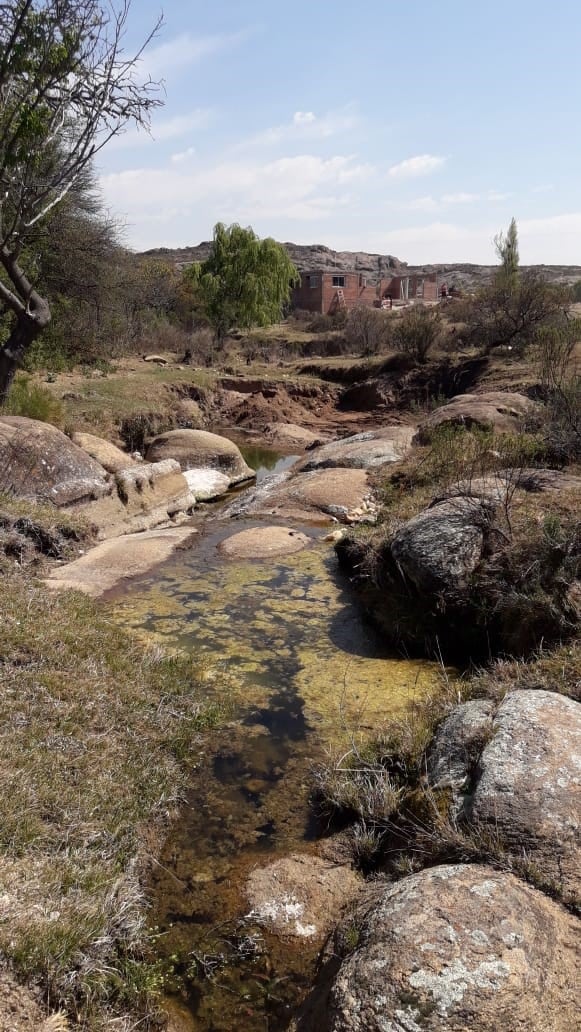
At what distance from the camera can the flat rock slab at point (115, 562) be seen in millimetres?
6832

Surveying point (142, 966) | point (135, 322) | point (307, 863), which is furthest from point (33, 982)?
point (135, 322)

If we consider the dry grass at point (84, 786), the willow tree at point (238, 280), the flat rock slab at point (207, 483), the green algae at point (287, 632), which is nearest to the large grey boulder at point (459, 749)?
the green algae at point (287, 632)

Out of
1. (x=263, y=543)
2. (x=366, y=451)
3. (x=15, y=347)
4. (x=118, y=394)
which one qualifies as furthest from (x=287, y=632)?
(x=118, y=394)

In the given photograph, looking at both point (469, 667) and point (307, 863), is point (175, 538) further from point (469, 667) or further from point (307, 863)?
point (307, 863)

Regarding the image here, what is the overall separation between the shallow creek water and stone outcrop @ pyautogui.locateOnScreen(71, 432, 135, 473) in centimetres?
298

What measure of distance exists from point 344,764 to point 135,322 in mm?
25993

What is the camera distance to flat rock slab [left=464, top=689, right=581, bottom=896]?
2.62 m

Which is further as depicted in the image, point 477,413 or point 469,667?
point 477,413

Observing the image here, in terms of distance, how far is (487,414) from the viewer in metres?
11.5

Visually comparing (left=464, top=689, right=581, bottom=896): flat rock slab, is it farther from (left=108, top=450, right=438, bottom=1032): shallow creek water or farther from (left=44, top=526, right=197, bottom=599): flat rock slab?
(left=44, top=526, right=197, bottom=599): flat rock slab

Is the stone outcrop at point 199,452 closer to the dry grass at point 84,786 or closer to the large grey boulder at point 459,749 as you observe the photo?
the dry grass at point 84,786

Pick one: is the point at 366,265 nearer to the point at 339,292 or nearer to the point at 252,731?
the point at 339,292

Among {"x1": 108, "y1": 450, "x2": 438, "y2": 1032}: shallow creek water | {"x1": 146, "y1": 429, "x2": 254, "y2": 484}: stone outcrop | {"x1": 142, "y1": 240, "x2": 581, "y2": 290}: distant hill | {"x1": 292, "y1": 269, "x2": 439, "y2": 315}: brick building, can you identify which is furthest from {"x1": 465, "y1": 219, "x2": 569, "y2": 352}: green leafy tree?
{"x1": 142, "y1": 240, "x2": 581, "y2": 290}: distant hill

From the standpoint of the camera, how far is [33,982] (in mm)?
2240
